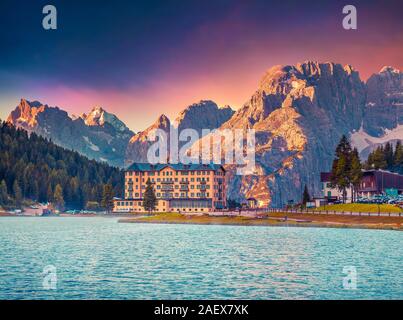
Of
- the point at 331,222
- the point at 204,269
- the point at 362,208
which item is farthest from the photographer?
the point at 362,208

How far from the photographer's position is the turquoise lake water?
56188mm

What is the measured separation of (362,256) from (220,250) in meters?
22.5

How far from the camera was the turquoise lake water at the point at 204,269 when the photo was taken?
5619cm

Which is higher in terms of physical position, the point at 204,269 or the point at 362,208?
the point at 362,208

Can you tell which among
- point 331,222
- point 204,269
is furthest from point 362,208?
point 204,269

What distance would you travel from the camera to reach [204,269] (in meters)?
73.6

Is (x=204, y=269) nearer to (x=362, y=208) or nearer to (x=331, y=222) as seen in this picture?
(x=331, y=222)

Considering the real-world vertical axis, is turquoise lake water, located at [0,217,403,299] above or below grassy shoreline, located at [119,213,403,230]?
Result: below

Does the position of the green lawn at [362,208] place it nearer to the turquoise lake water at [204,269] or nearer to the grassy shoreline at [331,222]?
the grassy shoreline at [331,222]

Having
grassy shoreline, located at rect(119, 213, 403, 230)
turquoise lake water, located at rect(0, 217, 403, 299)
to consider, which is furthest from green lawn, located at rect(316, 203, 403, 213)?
turquoise lake water, located at rect(0, 217, 403, 299)

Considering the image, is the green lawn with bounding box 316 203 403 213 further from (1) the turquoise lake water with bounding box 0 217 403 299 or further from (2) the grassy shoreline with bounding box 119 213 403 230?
(1) the turquoise lake water with bounding box 0 217 403 299
